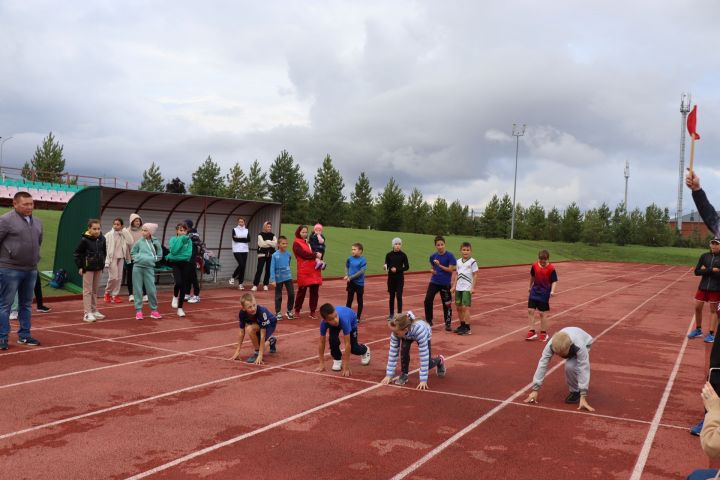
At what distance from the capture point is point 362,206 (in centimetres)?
6738

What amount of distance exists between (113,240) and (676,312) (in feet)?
51.5

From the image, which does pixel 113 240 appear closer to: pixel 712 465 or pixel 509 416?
pixel 509 416

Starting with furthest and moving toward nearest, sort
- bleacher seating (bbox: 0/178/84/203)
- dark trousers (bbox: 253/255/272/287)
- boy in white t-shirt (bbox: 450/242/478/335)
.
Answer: bleacher seating (bbox: 0/178/84/203) → dark trousers (bbox: 253/255/272/287) → boy in white t-shirt (bbox: 450/242/478/335)

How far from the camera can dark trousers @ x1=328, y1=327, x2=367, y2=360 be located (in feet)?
25.6

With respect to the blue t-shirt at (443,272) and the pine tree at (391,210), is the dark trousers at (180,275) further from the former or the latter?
the pine tree at (391,210)

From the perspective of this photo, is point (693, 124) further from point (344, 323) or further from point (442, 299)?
point (442, 299)

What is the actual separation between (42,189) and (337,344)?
4344 cm

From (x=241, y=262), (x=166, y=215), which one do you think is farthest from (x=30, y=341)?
(x=166, y=215)

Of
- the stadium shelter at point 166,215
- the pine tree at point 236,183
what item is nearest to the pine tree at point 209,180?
the pine tree at point 236,183

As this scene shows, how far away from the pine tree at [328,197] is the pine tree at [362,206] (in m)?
2.46

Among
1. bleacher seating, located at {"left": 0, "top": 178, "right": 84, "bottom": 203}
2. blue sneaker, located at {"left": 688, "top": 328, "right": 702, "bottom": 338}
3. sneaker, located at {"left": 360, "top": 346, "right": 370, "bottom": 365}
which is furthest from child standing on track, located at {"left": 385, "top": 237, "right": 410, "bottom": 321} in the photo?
bleacher seating, located at {"left": 0, "top": 178, "right": 84, "bottom": 203}

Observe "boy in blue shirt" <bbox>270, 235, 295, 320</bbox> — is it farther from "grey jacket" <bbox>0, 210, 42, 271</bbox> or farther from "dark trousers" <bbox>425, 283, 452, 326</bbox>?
"grey jacket" <bbox>0, 210, 42, 271</bbox>

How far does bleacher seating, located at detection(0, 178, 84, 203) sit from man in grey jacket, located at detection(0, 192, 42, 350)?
118 ft

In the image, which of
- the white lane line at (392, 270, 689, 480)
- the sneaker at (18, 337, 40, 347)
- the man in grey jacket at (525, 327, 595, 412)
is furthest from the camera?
the sneaker at (18, 337, 40, 347)
